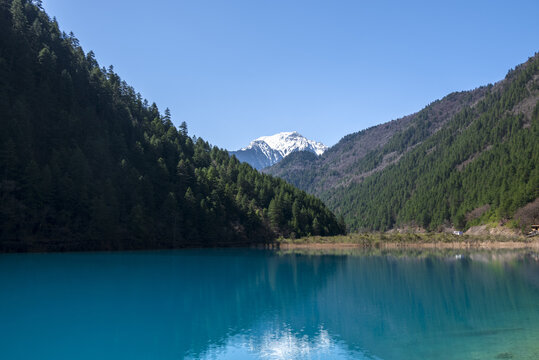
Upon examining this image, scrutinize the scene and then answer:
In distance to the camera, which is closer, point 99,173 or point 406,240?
point 99,173

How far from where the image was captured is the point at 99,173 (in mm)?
116875

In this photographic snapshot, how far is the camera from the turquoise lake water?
24750 millimetres

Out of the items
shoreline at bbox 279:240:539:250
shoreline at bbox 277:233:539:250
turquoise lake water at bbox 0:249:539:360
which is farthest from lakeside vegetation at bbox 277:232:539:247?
turquoise lake water at bbox 0:249:539:360

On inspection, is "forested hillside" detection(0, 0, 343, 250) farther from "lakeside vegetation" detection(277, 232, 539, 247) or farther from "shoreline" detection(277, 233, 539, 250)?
"lakeside vegetation" detection(277, 232, 539, 247)

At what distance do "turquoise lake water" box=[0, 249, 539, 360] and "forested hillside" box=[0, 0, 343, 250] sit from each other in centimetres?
4429

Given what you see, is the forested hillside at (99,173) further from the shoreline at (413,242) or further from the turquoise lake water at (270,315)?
the turquoise lake water at (270,315)

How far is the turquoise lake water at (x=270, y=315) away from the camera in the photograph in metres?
24.8

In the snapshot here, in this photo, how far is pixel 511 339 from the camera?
85.3 feet

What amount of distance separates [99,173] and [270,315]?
95.8 metres

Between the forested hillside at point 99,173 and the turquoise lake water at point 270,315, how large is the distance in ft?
145

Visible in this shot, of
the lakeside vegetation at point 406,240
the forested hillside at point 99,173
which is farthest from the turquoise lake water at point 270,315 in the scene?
the lakeside vegetation at point 406,240

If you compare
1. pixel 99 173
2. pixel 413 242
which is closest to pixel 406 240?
pixel 413 242

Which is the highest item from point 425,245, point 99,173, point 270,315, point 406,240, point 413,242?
point 99,173

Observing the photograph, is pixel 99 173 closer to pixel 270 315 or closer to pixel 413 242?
pixel 413 242
